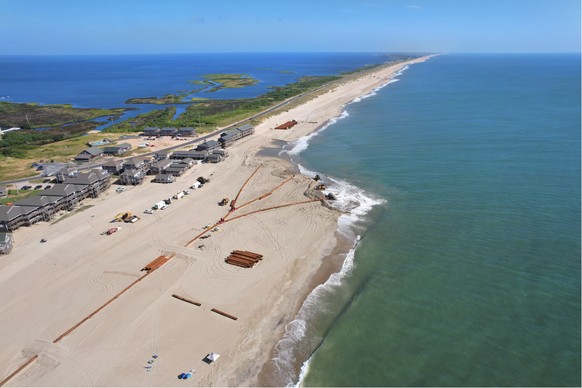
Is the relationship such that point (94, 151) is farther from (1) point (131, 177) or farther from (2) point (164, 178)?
(2) point (164, 178)

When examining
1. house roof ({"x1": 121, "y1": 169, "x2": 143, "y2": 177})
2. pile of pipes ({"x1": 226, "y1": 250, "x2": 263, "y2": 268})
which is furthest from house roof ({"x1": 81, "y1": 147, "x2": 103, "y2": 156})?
pile of pipes ({"x1": 226, "y1": 250, "x2": 263, "y2": 268})

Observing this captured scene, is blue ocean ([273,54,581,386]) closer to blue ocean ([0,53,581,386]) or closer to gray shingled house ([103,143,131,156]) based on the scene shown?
blue ocean ([0,53,581,386])

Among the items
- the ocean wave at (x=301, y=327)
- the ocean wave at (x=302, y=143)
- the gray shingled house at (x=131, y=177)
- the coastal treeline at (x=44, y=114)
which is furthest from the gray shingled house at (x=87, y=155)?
the ocean wave at (x=301, y=327)

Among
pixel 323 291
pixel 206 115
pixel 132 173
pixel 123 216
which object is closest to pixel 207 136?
pixel 206 115

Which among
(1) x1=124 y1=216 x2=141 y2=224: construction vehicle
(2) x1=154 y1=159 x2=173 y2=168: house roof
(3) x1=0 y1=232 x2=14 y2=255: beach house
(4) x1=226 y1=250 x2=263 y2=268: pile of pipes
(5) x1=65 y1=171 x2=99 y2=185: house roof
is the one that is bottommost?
(4) x1=226 y1=250 x2=263 y2=268: pile of pipes

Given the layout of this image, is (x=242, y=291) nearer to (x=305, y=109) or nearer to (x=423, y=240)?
(x=423, y=240)

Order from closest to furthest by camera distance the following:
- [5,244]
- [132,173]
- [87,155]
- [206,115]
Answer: [5,244] < [132,173] < [87,155] < [206,115]
